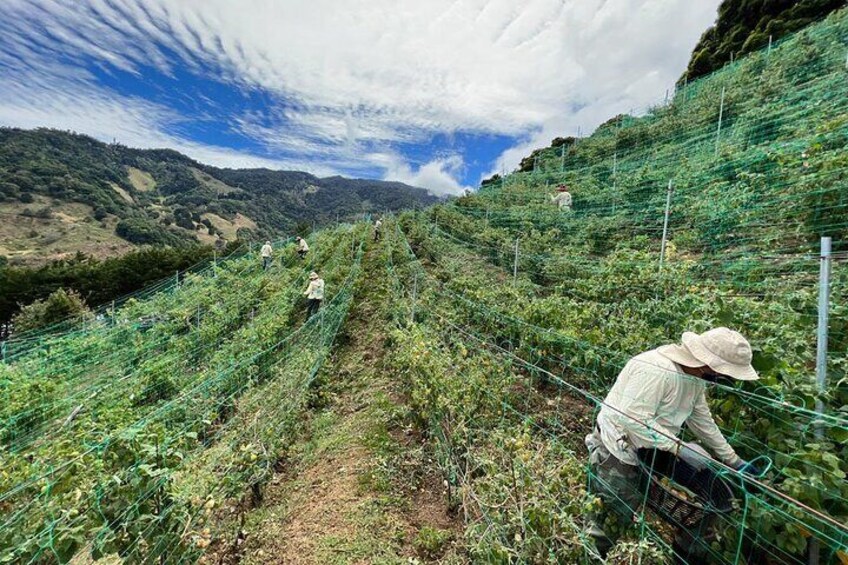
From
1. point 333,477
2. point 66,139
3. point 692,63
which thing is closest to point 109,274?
point 333,477

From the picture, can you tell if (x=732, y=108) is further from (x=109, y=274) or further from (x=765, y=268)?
(x=109, y=274)

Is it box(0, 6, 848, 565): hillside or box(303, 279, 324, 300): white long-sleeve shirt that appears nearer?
box(0, 6, 848, 565): hillside

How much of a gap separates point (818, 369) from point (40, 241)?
9323 centimetres

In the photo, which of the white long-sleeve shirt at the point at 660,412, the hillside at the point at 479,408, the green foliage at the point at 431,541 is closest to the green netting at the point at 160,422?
the hillside at the point at 479,408

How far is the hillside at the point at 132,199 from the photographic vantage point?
229 feet

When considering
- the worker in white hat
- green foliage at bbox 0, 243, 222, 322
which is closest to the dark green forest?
green foliage at bbox 0, 243, 222, 322

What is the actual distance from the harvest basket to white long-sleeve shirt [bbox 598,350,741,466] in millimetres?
107

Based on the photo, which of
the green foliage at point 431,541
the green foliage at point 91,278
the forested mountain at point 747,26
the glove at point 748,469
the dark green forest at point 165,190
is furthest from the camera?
the dark green forest at point 165,190

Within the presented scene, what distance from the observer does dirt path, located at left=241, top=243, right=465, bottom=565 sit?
2918 millimetres

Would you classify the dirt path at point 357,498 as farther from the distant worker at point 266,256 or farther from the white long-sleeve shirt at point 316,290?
the distant worker at point 266,256

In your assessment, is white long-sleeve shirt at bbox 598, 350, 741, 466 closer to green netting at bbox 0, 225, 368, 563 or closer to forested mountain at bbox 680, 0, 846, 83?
green netting at bbox 0, 225, 368, 563

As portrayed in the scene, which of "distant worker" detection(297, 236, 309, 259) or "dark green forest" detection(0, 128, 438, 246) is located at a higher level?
"dark green forest" detection(0, 128, 438, 246)

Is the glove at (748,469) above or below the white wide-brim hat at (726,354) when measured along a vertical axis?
below

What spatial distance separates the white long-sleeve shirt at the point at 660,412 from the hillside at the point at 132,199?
4263cm
